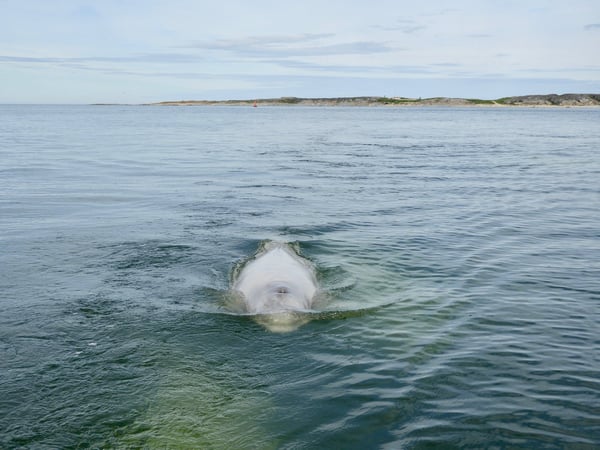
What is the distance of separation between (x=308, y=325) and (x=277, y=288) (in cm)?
148

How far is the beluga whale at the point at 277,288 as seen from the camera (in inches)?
441

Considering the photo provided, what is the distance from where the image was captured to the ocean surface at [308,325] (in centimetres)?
773

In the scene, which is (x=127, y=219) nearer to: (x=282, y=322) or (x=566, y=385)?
(x=282, y=322)

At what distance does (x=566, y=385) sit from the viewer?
8852 mm

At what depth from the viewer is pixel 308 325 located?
11109 millimetres

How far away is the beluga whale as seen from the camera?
11.2 m

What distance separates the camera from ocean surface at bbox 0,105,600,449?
7.73m

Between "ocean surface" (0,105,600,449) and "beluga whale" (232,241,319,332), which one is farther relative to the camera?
"beluga whale" (232,241,319,332)

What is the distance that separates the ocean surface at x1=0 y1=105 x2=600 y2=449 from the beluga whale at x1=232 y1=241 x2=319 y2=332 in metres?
0.32

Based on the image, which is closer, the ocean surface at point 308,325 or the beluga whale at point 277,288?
the ocean surface at point 308,325

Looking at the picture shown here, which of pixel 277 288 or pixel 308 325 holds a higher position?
pixel 277 288

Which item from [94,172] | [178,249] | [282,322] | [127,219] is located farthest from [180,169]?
[282,322]

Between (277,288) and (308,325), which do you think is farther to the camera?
(277,288)

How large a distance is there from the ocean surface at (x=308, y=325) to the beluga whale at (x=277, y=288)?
322 millimetres
